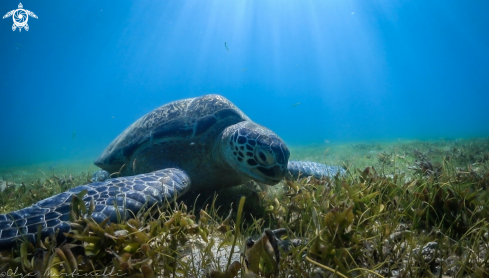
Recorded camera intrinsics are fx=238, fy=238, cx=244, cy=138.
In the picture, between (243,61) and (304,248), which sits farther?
(243,61)

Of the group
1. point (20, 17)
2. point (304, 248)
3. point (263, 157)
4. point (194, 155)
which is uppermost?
point (20, 17)

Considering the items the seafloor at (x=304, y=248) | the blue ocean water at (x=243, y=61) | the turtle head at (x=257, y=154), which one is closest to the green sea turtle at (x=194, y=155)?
the turtle head at (x=257, y=154)

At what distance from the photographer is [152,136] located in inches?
142

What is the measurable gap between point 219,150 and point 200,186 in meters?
0.64

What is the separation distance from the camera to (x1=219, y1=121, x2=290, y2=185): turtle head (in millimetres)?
2850

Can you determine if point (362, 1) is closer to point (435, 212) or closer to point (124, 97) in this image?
point (435, 212)

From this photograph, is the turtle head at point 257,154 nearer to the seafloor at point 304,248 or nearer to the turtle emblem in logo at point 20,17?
the seafloor at point 304,248

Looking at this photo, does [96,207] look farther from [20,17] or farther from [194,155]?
[20,17]

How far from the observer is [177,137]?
3.53 metres

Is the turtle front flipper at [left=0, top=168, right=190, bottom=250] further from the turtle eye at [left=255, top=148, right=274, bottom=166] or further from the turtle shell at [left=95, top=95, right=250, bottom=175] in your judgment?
the turtle shell at [left=95, top=95, right=250, bottom=175]

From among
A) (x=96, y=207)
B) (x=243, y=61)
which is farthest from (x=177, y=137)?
(x=243, y=61)

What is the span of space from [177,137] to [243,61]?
393 feet

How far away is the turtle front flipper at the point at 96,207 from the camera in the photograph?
4.69ft

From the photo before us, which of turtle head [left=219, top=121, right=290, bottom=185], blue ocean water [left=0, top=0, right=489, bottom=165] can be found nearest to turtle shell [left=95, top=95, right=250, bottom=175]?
turtle head [left=219, top=121, right=290, bottom=185]
